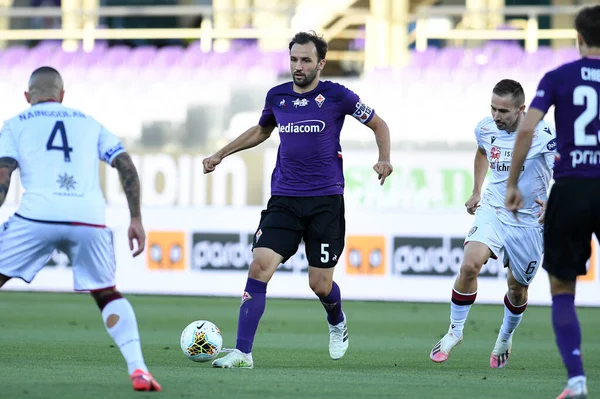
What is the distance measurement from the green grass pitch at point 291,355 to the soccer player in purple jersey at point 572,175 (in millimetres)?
860

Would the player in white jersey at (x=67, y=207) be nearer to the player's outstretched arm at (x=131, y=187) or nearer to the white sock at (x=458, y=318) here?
the player's outstretched arm at (x=131, y=187)

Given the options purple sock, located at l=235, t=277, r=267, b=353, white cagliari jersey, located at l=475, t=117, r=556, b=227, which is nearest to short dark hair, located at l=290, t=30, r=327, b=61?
white cagliari jersey, located at l=475, t=117, r=556, b=227

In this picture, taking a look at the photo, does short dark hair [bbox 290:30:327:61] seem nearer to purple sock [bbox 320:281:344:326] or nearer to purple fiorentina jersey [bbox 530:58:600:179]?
purple sock [bbox 320:281:344:326]

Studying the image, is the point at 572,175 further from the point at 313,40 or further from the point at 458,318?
the point at 458,318

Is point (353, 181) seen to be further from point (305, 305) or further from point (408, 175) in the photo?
point (305, 305)

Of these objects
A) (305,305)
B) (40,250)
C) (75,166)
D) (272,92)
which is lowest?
(305,305)

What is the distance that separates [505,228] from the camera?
857 centimetres

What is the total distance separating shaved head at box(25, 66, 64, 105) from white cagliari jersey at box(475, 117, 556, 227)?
3.70 m

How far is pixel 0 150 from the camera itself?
6094mm

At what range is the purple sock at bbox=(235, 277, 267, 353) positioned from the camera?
766 cm

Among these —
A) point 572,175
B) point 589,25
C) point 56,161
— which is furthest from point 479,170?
point 56,161

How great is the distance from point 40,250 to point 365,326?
6579 millimetres

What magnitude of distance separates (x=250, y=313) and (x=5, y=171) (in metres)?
2.30

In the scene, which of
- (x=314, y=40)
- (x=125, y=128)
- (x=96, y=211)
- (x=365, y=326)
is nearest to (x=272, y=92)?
(x=314, y=40)
